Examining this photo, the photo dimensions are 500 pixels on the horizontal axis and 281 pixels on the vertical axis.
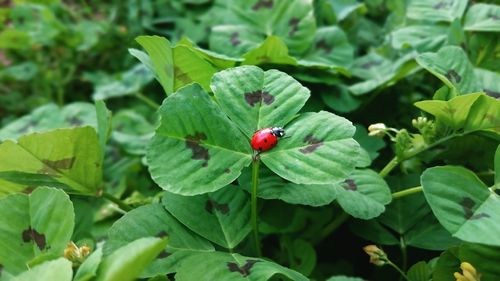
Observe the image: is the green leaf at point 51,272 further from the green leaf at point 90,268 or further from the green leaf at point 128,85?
the green leaf at point 128,85

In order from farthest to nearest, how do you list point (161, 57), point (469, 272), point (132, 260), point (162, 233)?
point (161, 57) < point (162, 233) < point (469, 272) < point (132, 260)

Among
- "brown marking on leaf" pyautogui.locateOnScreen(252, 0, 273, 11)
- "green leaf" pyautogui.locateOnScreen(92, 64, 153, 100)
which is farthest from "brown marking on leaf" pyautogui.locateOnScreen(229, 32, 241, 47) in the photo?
"green leaf" pyautogui.locateOnScreen(92, 64, 153, 100)

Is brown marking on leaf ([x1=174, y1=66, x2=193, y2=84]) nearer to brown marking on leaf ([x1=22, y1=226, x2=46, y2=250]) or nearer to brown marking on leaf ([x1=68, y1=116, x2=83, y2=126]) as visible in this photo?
brown marking on leaf ([x1=22, y1=226, x2=46, y2=250])

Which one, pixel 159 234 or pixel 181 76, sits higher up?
pixel 181 76

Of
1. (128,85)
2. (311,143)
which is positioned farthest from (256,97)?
(128,85)

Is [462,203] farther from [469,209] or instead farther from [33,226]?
[33,226]

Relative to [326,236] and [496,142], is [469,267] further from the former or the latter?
[326,236]


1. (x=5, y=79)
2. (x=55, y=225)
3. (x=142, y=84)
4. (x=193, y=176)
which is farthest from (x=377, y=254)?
(x=5, y=79)
